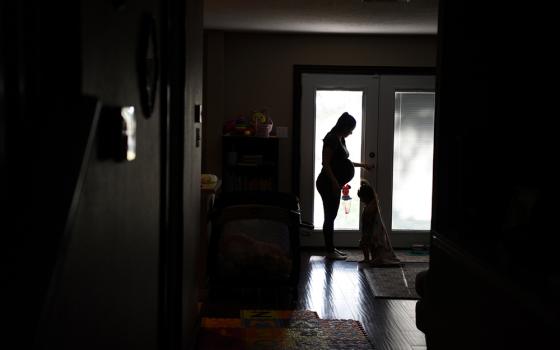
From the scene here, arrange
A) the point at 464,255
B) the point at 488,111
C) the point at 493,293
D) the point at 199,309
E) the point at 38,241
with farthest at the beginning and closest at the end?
the point at 199,309, the point at 488,111, the point at 464,255, the point at 493,293, the point at 38,241

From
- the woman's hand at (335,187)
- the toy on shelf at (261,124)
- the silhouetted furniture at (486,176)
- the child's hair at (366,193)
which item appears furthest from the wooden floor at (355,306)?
the toy on shelf at (261,124)

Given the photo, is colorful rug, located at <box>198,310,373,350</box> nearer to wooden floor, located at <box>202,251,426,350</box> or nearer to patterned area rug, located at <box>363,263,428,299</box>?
wooden floor, located at <box>202,251,426,350</box>

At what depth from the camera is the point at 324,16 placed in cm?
615

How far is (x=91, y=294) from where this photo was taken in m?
1.26

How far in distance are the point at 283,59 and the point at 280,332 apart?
4095 millimetres

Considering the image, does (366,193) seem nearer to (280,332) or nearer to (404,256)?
(404,256)

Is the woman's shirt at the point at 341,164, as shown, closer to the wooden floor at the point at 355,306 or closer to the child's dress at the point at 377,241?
the child's dress at the point at 377,241

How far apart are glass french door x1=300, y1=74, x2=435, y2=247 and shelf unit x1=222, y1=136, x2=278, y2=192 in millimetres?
363

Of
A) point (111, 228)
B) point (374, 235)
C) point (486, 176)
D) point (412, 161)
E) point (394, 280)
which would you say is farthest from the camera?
point (412, 161)

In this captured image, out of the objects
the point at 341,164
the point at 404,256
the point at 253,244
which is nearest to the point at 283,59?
the point at 341,164

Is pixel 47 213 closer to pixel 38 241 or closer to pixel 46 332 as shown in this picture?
pixel 38 241

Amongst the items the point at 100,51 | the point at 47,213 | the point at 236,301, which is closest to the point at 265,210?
the point at 236,301

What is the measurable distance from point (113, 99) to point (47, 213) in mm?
527

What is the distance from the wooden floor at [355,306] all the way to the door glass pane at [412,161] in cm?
163
